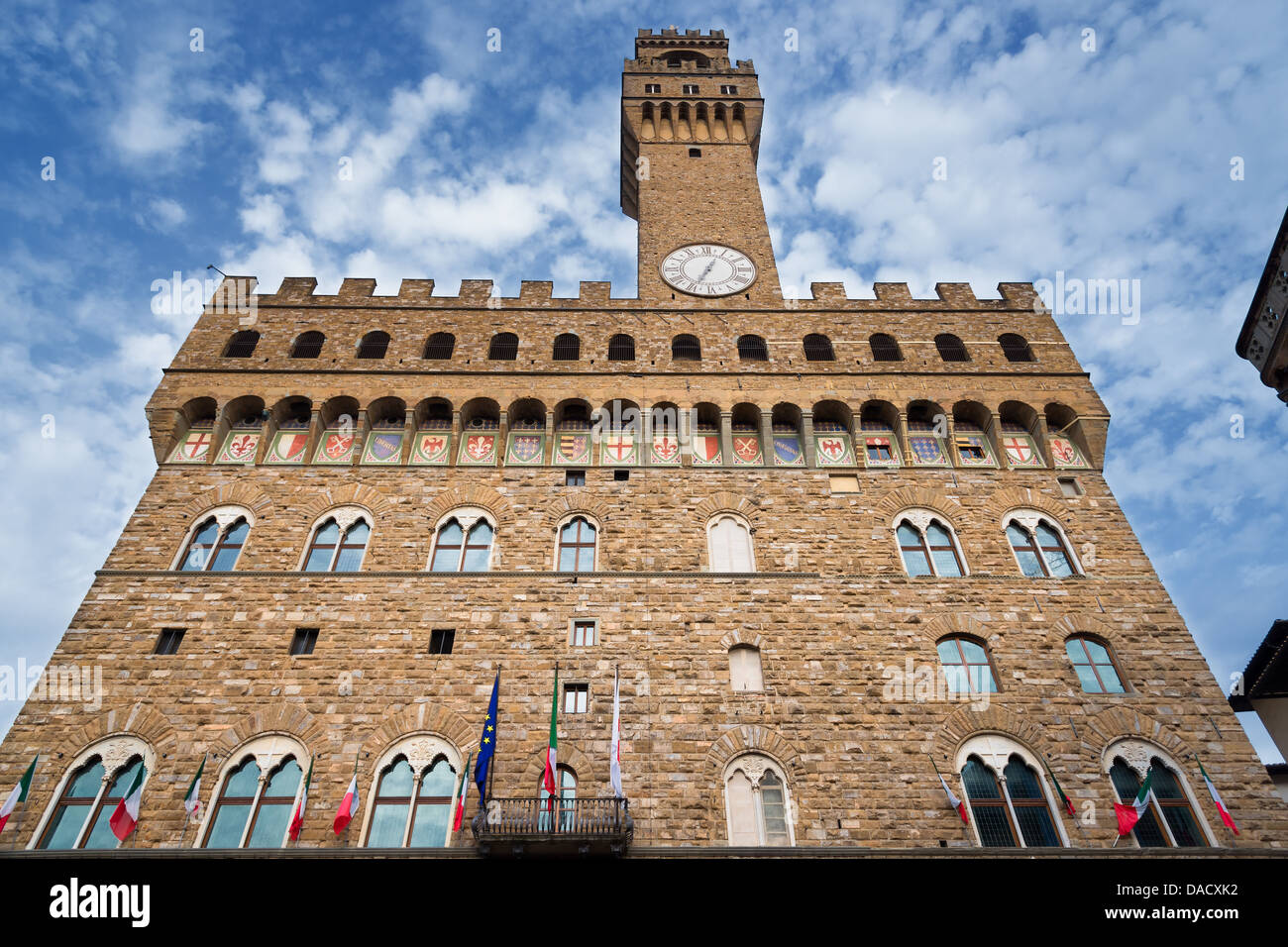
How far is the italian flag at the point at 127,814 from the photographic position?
11898 millimetres

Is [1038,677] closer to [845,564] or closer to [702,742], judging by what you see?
[845,564]

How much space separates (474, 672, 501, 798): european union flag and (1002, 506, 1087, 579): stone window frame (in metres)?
10.0

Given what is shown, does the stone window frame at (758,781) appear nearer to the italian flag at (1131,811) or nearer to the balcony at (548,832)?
the balcony at (548,832)

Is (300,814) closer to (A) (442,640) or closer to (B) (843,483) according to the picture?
(A) (442,640)

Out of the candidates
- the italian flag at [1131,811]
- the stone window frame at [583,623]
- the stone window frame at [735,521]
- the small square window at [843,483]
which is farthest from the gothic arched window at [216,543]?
the italian flag at [1131,811]

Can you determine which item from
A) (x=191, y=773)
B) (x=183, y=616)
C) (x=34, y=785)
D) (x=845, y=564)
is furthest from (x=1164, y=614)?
(x=34, y=785)

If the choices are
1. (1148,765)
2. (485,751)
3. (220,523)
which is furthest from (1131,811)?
(220,523)

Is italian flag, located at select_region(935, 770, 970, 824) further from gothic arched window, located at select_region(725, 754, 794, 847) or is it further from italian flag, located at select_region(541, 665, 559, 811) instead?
italian flag, located at select_region(541, 665, 559, 811)

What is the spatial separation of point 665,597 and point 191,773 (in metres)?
7.98

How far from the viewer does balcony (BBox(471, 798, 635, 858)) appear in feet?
37.0

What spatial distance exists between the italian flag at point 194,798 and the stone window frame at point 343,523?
439cm

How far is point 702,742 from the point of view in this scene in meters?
13.3

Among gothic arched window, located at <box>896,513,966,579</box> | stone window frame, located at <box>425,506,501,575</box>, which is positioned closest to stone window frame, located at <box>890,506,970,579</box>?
gothic arched window, located at <box>896,513,966,579</box>

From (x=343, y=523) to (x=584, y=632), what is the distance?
212 inches
